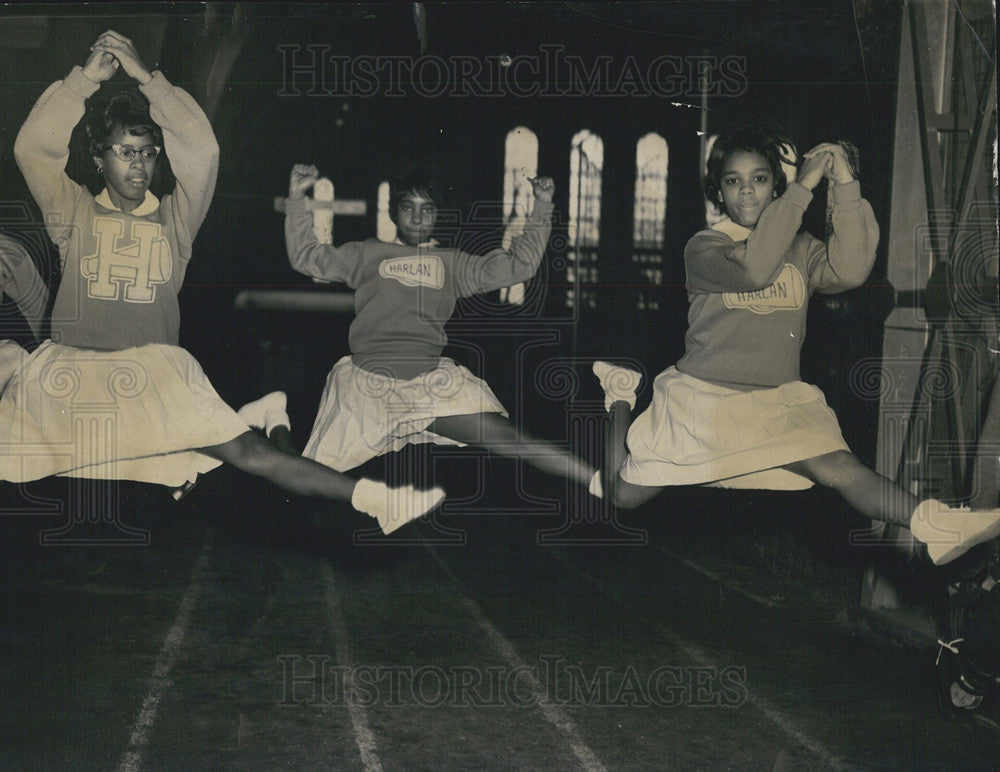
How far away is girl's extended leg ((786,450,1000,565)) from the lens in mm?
3988

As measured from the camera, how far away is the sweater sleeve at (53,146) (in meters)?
3.83

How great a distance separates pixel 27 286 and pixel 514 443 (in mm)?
1941

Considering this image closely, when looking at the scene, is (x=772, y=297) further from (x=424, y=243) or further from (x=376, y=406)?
(x=376, y=406)

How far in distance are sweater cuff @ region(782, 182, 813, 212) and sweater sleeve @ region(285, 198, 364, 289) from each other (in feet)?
5.40

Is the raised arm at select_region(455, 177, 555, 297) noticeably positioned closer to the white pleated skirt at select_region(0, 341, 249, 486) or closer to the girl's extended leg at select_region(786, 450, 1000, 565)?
the white pleated skirt at select_region(0, 341, 249, 486)

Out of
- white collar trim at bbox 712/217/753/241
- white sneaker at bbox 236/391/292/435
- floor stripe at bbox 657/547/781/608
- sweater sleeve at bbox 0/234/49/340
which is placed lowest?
floor stripe at bbox 657/547/781/608

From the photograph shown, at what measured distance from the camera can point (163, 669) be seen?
4.70m

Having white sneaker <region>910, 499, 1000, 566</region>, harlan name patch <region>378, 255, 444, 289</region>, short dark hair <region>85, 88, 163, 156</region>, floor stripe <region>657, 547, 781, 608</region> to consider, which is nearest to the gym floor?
floor stripe <region>657, 547, 781, 608</region>

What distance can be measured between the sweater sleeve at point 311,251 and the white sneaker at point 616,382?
3.34 ft

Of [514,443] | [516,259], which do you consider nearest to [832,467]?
[514,443]

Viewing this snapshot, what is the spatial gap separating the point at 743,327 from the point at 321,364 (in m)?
1.63

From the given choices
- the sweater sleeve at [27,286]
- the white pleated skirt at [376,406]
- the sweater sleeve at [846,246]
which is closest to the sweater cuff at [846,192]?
the sweater sleeve at [846,246]

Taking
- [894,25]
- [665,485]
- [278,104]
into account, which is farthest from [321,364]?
[894,25]

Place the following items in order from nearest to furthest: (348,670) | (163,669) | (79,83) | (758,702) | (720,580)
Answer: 1. (79,83)
2. (720,580)
3. (758,702)
4. (348,670)
5. (163,669)
